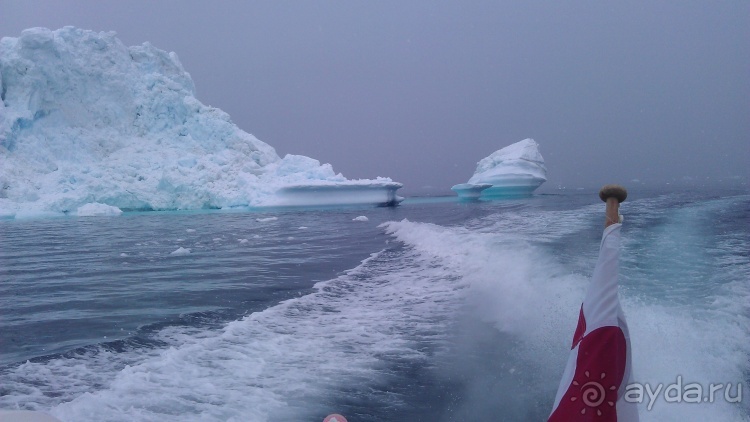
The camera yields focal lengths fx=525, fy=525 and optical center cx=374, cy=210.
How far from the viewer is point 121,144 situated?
77.5ft

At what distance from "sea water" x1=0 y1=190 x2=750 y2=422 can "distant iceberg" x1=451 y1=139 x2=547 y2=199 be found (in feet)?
67.7

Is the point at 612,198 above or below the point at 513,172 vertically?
below

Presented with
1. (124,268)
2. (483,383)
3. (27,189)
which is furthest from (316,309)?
(27,189)

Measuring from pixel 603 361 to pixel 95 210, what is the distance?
2221 centimetres

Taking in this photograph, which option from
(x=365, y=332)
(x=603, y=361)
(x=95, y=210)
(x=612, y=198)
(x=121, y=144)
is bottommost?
(x=365, y=332)

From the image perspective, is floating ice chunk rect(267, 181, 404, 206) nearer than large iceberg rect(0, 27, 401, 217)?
No

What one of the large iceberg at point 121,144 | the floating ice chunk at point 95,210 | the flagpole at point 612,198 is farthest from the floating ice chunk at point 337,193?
the flagpole at point 612,198

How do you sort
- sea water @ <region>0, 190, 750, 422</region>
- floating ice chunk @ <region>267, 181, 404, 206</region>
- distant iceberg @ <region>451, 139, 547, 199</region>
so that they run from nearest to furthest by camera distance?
1. sea water @ <region>0, 190, 750, 422</region>
2. floating ice chunk @ <region>267, 181, 404, 206</region>
3. distant iceberg @ <region>451, 139, 547, 199</region>

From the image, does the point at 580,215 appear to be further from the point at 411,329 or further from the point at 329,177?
the point at 329,177

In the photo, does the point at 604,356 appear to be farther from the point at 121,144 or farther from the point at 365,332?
the point at 121,144

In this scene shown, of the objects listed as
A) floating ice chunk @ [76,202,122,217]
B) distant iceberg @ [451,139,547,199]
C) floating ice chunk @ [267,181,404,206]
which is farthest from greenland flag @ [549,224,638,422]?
distant iceberg @ [451,139,547,199]

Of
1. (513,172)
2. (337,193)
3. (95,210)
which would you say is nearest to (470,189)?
(513,172)

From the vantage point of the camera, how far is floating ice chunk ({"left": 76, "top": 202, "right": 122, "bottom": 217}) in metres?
20.3

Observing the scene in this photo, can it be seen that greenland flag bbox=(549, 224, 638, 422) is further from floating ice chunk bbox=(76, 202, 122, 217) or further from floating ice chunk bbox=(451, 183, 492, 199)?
floating ice chunk bbox=(451, 183, 492, 199)
